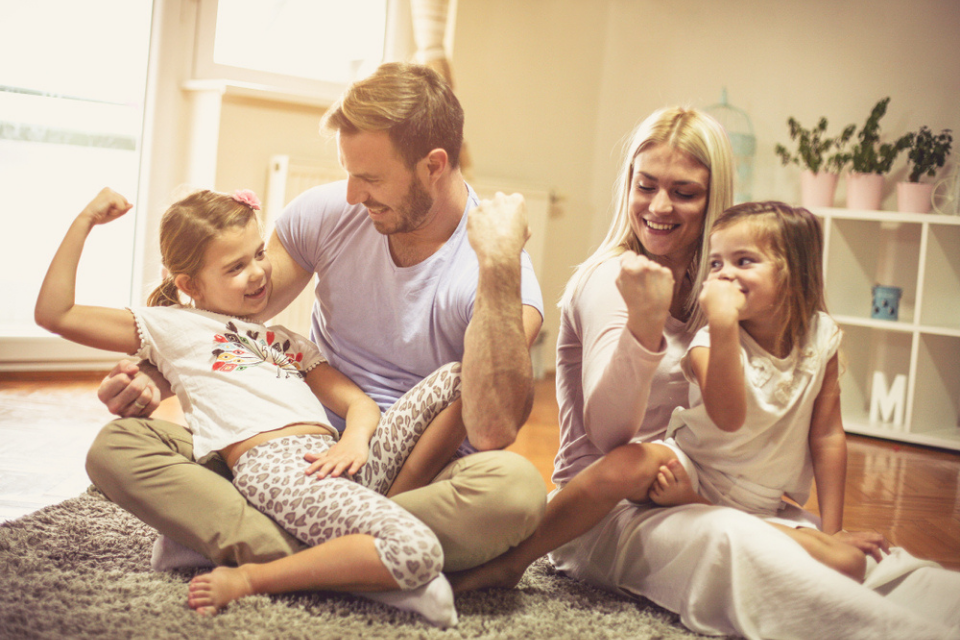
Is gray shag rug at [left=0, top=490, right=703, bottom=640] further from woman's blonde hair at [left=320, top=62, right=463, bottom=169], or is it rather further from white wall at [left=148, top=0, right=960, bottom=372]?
white wall at [left=148, top=0, right=960, bottom=372]

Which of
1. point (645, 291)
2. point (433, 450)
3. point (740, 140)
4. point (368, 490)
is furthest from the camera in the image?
point (740, 140)

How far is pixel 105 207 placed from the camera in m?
1.50

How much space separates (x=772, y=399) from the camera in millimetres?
1479

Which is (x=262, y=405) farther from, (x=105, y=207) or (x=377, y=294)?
(x=105, y=207)

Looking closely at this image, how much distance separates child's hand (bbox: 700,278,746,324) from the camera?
4.39 ft

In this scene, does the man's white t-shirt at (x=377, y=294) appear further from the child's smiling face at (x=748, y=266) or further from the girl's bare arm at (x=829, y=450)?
the girl's bare arm at (x=829, y=450)

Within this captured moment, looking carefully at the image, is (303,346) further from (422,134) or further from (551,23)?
(551,23)

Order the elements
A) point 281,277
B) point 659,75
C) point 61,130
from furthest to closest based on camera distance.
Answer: point 659,75 → point 61,130 → point 281,277

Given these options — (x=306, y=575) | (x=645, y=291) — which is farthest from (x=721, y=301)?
(x=306, y=575)

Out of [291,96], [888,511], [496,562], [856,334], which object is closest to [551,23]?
[291,96]

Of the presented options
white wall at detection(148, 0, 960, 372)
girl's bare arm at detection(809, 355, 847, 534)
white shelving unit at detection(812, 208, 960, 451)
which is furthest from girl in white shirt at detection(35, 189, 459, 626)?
white shelving unit at detection(812, 208, 960, 451)

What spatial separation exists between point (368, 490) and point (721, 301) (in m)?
0.64

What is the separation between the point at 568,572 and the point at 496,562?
24 centimetres

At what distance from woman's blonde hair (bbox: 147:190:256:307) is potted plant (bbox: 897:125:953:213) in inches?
112
